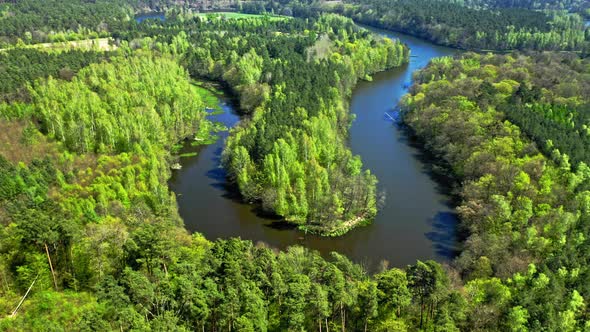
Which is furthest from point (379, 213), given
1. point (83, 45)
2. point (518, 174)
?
point (83, 45)

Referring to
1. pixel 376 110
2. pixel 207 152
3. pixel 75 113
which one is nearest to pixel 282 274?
pixel 207 152

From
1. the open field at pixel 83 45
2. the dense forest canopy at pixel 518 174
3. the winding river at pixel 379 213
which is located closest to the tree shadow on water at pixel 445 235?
the winding river at pixel 379 213

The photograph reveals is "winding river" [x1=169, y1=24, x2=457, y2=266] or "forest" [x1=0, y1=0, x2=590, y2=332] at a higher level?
"forest" [x1=0, y1=0, x2=590, y2=332]

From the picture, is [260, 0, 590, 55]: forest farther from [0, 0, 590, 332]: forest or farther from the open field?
the open field

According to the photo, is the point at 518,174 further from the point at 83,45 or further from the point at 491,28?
the point at 83,45

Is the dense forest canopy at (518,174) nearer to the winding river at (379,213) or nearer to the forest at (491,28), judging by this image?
the winding river at (379,213)

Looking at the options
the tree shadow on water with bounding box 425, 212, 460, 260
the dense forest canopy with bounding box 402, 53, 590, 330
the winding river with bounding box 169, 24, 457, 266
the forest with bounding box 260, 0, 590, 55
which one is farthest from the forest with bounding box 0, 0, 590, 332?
the forest with bounding box 260, 0, 590, 55
